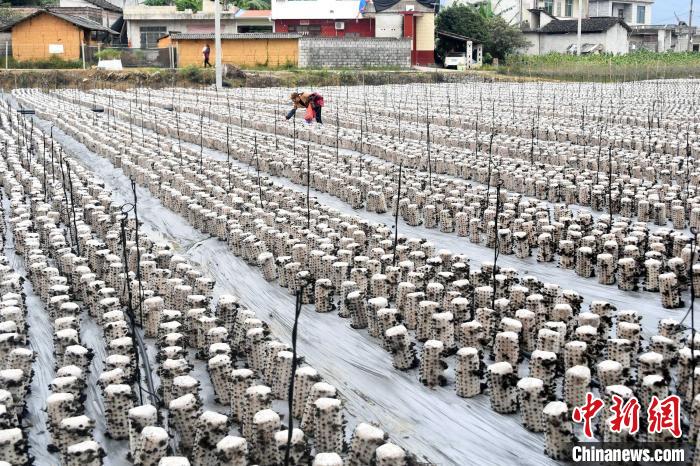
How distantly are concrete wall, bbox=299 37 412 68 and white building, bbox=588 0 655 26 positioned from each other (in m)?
→ 25.6

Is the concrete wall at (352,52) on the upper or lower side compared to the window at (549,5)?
lower

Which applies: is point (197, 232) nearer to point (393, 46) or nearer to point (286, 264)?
point (286, 264)

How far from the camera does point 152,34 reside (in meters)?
36.3

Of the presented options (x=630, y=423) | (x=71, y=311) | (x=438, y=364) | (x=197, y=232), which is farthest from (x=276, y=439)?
(x=197, y=232)

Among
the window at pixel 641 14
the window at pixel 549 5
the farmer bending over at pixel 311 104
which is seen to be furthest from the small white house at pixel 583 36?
the farmer bending over at pixel 311 104

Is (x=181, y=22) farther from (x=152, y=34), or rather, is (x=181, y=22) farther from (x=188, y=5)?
(x=152, y=34)

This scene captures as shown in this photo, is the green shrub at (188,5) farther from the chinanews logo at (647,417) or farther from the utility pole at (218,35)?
the chinanews logo at (647,417)

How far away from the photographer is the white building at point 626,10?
2073 inches

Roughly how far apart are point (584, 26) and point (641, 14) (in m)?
15.4

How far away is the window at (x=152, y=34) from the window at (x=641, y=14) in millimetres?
33557

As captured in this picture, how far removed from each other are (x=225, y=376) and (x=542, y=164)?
6.22 meters

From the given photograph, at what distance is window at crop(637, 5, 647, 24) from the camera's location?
54688mm

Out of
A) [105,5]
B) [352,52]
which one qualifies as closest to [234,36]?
[352,52]

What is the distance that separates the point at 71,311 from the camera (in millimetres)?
4750
